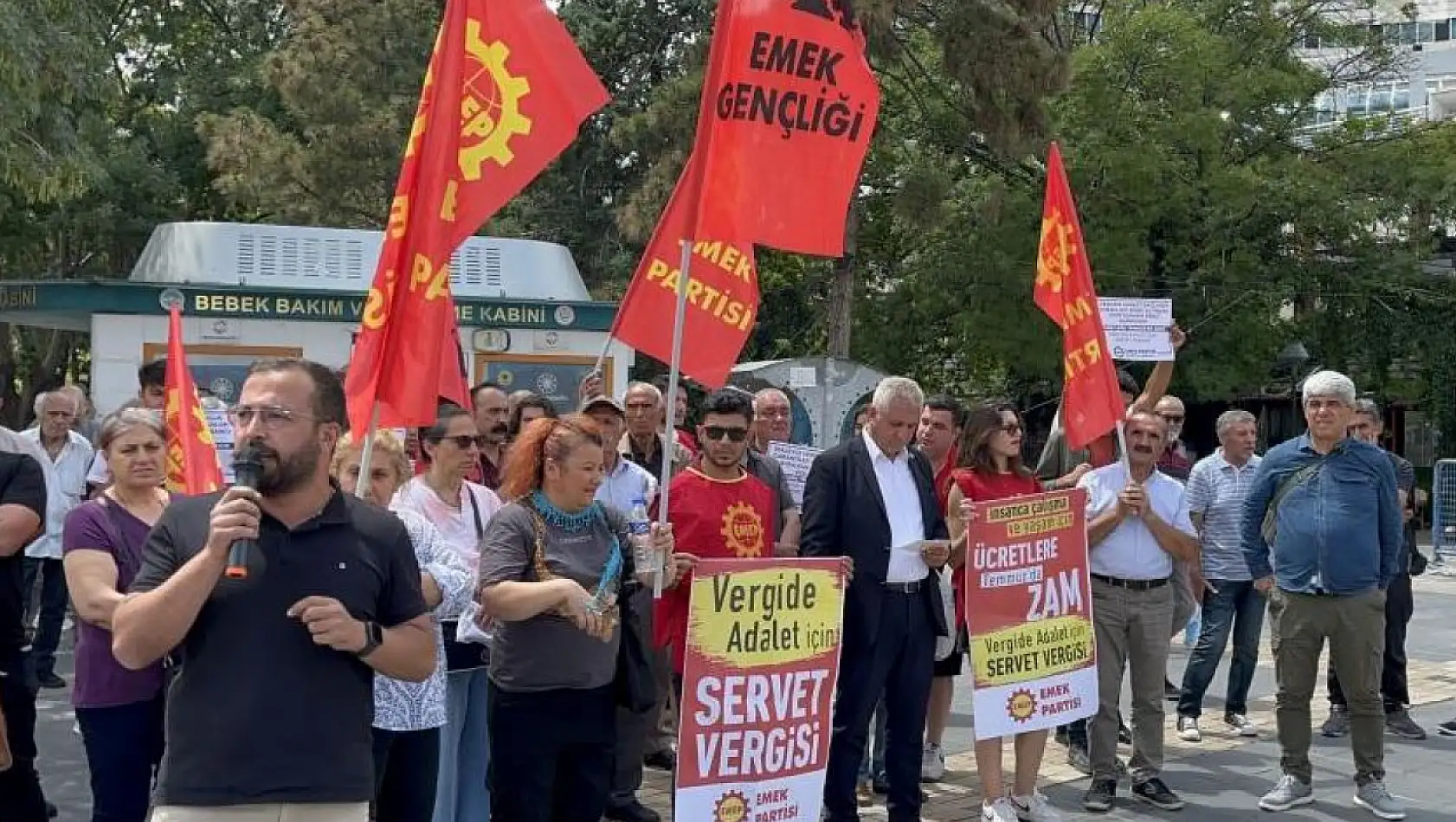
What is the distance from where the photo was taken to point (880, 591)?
6598 millimetres

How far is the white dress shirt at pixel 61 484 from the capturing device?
10.2m

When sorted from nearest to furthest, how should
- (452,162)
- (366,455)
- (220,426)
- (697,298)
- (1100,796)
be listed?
1. (366,455)
2. (452,162)
3. (697,298)
4. (1100,796)
5. (220,426)

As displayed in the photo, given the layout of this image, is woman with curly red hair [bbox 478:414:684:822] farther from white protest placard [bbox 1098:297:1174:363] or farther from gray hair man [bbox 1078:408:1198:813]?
white protest placard [bbox 1098:297:1174:363]

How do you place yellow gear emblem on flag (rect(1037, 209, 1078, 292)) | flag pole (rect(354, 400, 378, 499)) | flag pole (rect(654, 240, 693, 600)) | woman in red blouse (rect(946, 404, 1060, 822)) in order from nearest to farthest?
1. flag pole (rect(354, 400, 378, 499))
2. flag pole (rect(654, 240, 693, 600))
3. woman in red blouse (rect(946, 404, 1060, 822))
4. yellow gear emblem on flag (rect(1037, 209, 1078, 292))

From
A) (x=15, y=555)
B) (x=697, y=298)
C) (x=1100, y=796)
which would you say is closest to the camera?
(x=15, y=555)

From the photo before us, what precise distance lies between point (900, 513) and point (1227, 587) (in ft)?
11.3

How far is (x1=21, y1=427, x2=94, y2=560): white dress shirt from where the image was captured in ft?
33.4

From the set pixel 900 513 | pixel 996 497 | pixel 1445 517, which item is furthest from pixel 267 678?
pixel 1445 517

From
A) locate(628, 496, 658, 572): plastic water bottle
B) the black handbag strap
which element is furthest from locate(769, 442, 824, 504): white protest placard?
the black handbag strap

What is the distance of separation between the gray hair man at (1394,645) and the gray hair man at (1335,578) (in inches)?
70.8

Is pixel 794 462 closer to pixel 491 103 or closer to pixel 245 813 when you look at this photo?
pixel 491 103

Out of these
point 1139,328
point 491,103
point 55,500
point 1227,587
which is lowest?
point 1227,587

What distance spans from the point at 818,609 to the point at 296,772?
301 centimetres

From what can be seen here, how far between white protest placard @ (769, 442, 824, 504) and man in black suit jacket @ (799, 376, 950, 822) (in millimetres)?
1657
